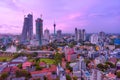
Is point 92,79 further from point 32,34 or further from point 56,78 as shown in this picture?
point 32,34

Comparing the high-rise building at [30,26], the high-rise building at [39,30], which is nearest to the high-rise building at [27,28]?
the high-rise building at [30,26]

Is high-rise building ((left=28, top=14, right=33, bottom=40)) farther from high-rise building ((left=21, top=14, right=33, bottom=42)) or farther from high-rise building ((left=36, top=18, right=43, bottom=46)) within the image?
high-rise building ((left=36, top=18, right=43, bottom=46))

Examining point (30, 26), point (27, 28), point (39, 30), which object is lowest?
point (39, 30)

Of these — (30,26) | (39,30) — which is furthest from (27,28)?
(39,30)

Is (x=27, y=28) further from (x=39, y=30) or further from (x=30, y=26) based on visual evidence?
(x=39, y=30)

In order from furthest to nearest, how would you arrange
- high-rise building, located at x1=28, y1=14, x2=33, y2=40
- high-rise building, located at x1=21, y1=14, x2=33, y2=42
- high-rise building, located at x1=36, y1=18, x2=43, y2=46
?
high-rise building, located at x1=28, y1=14, x2=33, y2=40
high-rise building, located at x1=21, y1=14, x2=33, y2=42
high-rise building, located at x1=36, y1=18, x2=43, y2=46

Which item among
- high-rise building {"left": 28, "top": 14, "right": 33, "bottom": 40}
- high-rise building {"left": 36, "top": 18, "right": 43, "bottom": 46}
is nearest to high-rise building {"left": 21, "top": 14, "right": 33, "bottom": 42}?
high-rise building {"left": 28, "top": 14, "right": 33, "bottom": 40}

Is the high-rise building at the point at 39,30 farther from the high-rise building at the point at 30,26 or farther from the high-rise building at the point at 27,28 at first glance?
the high-rise building at the point at 30,26

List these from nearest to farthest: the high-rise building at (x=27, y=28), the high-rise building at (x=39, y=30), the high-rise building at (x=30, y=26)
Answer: the high-rise building at (x=39, y=30) → the high-rise building at (x=27, y=28) → the high-rise building at (x=30, y=26)

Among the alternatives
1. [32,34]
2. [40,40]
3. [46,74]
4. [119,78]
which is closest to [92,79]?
[119,78]
